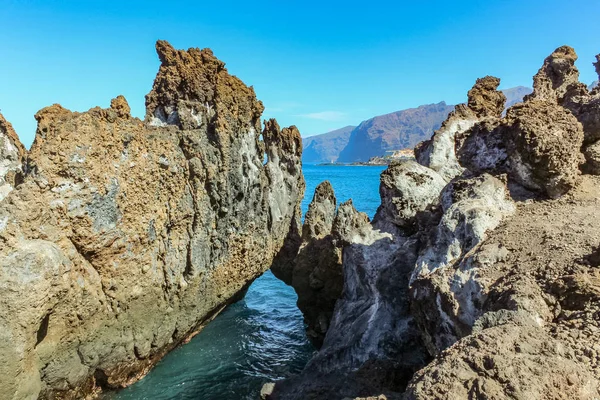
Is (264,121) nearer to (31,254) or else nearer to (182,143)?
(182,143)

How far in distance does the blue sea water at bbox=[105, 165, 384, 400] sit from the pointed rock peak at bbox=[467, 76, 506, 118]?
8.08 metres

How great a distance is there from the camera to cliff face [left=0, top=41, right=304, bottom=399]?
23.1 feet

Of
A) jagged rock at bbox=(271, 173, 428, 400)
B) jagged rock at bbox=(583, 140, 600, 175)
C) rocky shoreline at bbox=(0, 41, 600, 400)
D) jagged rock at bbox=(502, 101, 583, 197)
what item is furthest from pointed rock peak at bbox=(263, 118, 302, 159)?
jagged rock at bbox=(583, 140, 600, 175)

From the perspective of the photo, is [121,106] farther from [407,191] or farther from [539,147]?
[539,147]

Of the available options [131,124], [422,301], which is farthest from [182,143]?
[422,301]

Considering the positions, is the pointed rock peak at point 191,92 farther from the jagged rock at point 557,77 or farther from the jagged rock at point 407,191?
the jagged rock at point 557,77

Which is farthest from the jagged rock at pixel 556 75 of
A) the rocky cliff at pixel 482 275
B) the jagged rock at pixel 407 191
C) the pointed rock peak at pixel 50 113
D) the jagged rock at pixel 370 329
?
the pointed rock peak at pixel 50 113

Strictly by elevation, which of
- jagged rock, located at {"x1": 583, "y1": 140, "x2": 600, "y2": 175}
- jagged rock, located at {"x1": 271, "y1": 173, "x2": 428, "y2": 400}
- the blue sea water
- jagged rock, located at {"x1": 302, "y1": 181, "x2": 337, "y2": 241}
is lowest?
the blue sea water

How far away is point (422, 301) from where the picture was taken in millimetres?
6090

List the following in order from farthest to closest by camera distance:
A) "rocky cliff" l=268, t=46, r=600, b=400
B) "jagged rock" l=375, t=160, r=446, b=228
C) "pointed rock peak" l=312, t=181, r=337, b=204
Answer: "pointed rock peak" l=312, t=181, r=337, b=204, "jagged rock" l=375, t=160, r=446, b=228, "rocky cliff" l=268, t=46, r=600, b=400

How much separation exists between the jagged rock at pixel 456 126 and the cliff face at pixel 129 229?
179 inches

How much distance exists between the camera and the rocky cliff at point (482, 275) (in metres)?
3.57

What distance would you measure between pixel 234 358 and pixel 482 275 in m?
8.15

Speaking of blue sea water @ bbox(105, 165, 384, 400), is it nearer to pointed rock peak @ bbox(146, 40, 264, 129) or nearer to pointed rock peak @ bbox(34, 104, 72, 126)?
pointed rock peak @ bbox(34, 104, 72, 126)
